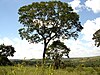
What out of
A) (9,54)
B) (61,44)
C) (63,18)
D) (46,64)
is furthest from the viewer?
(9,54)

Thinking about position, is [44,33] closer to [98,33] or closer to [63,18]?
[63,18]

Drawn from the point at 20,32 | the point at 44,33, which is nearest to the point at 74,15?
the point at 44,33

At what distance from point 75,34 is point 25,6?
1036 cm

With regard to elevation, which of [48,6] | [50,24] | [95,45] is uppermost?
[48,6]

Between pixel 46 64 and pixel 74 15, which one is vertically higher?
pixel 74 15

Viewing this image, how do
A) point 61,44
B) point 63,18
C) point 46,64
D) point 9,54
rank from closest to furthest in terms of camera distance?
point 46,64 → point 63,18 → point 61,44 → point 9,54

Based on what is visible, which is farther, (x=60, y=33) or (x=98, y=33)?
(x=98, y=33)

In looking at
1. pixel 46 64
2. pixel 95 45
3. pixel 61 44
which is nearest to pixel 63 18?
pixel 61 44

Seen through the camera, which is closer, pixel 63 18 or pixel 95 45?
pixel 63 18

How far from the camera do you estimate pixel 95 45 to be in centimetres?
5266

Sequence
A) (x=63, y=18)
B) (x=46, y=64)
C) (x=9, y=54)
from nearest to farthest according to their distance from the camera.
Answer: (x=46, y=64)
(x=63, y=18)
(x=9, y=54)

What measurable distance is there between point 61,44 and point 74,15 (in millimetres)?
6268

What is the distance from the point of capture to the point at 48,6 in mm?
47750

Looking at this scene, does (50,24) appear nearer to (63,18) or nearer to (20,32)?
(63,18)
